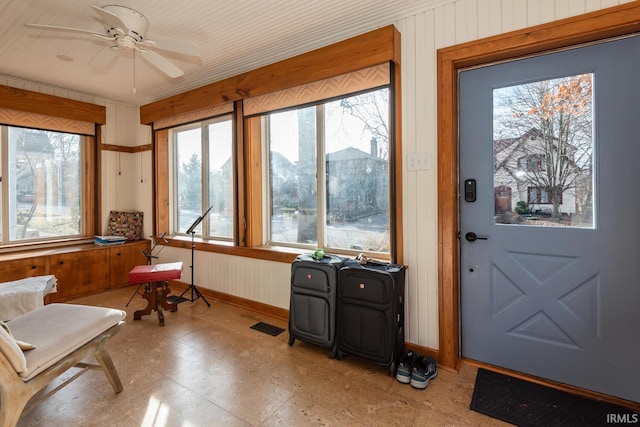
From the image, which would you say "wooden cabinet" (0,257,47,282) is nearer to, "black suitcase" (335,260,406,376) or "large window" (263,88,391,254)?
"large window" (263,88,391,254)

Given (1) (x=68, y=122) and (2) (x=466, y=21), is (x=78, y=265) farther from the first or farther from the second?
(2) (x=466, y=21)

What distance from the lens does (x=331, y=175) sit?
9.98 ft

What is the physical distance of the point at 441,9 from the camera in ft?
7.24

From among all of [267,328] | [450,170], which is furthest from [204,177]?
[450,170]

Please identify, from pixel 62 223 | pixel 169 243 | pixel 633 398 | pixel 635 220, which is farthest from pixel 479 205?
pixel 62 223

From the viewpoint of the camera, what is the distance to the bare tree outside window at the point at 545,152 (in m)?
1.92

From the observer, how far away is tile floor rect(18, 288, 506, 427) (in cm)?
173

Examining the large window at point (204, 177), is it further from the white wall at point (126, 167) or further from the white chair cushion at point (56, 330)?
the white chair cushion at point (56, 330)

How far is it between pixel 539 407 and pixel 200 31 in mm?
3660

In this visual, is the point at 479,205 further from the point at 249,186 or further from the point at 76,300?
the point at 76,300

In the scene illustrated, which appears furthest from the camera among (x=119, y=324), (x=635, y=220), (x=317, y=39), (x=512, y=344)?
(x=317, y=39)

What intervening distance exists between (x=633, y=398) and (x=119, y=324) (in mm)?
3225

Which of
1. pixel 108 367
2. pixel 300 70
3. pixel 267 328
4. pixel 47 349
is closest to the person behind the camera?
pixel 47 349

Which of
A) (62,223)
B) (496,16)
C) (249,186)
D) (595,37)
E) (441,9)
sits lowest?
(62,223)
